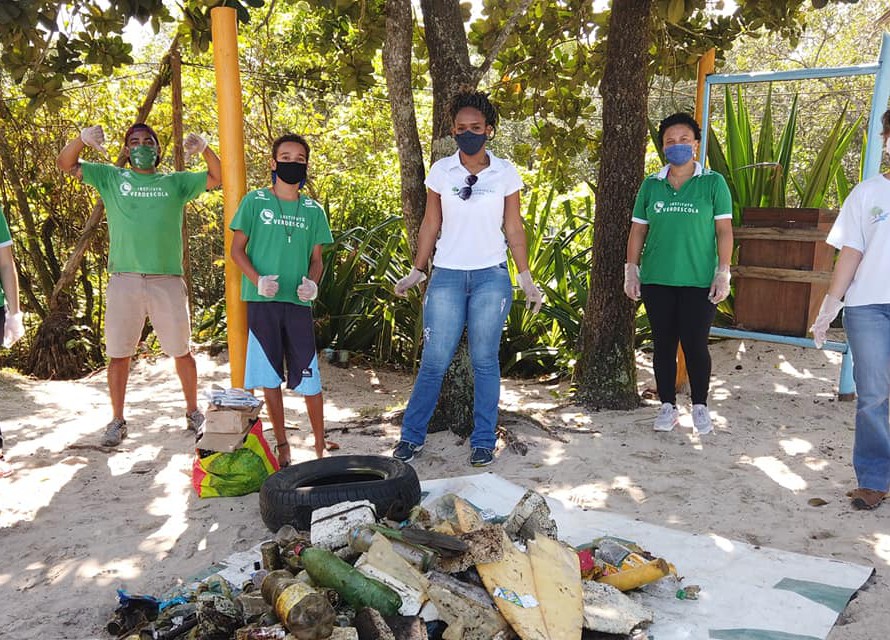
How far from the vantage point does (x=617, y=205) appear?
4871 mm

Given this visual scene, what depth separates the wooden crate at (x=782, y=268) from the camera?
15.9 ft

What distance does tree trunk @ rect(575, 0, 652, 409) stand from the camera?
15.8 feet

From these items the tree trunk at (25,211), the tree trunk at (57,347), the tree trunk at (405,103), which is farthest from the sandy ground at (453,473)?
the tree trunk at (25,211)

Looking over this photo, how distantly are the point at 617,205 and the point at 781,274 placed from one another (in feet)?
3.73

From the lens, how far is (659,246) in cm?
429

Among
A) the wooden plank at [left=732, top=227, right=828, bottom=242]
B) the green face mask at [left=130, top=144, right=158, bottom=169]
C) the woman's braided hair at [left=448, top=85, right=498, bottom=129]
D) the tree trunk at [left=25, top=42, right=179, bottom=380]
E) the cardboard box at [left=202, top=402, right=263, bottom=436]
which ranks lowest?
the tree trunk at [left=25, top=42, right=179, bottom=380]

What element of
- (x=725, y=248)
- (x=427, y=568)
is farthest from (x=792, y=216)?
(x=427, y=568)

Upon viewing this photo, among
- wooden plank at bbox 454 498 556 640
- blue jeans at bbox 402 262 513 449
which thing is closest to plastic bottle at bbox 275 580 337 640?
wooden plank at bbox 454 498 556 640

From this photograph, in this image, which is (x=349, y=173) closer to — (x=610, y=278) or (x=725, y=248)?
(x=610, y=278)

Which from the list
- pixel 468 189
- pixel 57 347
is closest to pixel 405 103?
pixel 468 189

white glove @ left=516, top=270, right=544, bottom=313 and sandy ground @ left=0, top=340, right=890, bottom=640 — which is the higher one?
white glove @ left=516, top=270, right=544, bottom=313

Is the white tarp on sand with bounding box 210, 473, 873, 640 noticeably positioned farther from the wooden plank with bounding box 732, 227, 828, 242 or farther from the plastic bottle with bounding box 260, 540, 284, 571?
the wooden plank with bounding box 732, 227, 828, 242

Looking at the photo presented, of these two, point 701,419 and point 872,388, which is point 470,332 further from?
point 872,388

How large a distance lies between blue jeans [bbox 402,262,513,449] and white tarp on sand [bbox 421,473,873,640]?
74 cm
